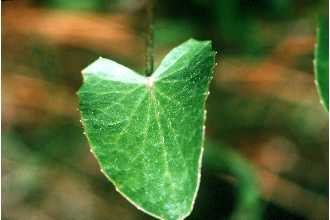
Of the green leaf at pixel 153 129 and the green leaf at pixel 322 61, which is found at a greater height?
the green leaf at pixel 322 61

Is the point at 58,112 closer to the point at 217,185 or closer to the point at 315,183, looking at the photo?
the point at 217,185

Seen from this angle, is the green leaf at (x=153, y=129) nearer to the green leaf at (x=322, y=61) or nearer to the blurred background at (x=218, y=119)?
the green leaf at (x=322, y=61)

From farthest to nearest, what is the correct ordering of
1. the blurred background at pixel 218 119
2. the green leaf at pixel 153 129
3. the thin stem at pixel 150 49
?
the blurred background at pixel 218 119 < the thin stem at pixel 150 49 < the green leaf at pixel 153 129

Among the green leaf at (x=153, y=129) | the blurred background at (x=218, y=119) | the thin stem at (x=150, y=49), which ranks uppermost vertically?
the thin stem at (x=150, y=49)

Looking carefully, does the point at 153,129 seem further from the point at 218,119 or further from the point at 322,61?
the point at 218,119

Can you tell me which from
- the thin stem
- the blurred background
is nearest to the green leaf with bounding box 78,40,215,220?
the thin stem

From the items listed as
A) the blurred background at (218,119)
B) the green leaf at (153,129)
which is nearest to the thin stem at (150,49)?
the green leaf at (153,129)

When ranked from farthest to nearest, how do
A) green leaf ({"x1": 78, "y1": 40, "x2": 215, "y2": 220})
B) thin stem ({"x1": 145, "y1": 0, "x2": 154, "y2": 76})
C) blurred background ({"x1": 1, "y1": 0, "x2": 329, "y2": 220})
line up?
blurred background ({"x1": 1, "y1": 0, "x2": 329, "y2": 220})
thin stem ({"x1": 145, "y1": 0, "x2": 154, "y2": 76})
green leaf ({"x1": 78, "y1": 40, "x2": 215, "y2": 220})

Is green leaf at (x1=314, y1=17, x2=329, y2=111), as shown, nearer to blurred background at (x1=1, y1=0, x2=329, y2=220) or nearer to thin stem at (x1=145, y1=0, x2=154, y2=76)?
thin stem at (x1=145, y1=0, x2=154, y2=76)
